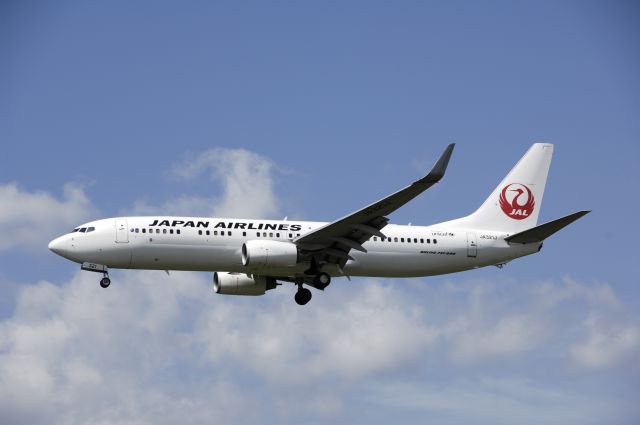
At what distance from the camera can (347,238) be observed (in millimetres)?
51688

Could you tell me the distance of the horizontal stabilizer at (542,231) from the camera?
168 ft

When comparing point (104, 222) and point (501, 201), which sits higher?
point (501, 201)

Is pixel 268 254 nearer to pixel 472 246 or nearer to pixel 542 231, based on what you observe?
pixel 472 246

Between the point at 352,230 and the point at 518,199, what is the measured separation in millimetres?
13142

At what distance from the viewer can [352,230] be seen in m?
50.8

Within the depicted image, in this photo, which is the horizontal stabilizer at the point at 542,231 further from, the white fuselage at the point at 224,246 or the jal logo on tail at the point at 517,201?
the jal logo on tail at the point at 517,201

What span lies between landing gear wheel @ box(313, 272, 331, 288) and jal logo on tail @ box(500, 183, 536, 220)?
1172 cm

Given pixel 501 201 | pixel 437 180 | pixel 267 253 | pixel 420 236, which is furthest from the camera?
pixel 501 201

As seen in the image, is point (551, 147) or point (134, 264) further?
point (551, 147)

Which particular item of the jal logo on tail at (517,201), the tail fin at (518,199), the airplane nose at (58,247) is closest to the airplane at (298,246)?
the airplane nose at (58,247)

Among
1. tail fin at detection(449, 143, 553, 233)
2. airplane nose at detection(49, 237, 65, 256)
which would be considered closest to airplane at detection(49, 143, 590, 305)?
airplane nose at detection(49, 237, 65, 256)

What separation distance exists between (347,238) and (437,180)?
8367 millimetres

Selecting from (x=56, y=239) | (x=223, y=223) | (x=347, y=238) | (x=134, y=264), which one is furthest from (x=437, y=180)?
(x=56, y=239)

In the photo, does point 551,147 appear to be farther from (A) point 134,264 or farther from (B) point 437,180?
(A) point 134,264
